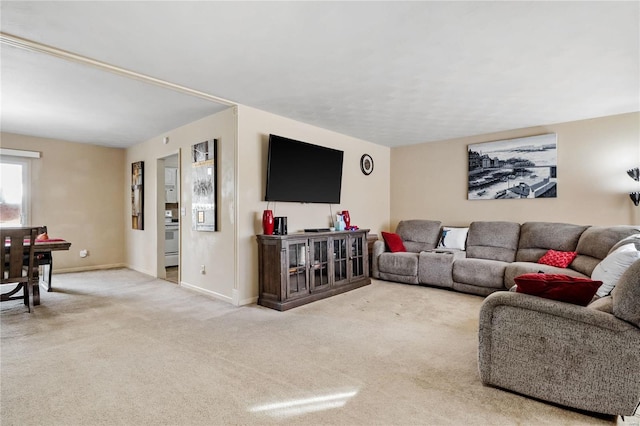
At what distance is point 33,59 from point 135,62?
815 millimetres

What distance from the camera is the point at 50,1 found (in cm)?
194

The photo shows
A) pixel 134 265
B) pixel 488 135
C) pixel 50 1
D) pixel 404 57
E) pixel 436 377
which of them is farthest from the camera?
pixel 134 265

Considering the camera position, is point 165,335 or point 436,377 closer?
point 436,377

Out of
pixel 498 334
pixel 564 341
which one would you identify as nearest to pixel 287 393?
pixel 498 334

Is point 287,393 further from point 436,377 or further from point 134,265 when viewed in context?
point 134,265

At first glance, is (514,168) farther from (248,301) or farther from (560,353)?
(248,301)

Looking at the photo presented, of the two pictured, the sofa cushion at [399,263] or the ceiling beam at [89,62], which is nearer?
the ceiling beam at [89,62]

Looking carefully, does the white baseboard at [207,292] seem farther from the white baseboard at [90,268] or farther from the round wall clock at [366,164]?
the round wall clock at [366,164]

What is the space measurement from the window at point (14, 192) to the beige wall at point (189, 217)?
4.86ft

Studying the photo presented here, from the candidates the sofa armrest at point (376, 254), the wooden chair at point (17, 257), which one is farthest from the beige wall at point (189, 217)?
the sofa armrest at point (376, 254)

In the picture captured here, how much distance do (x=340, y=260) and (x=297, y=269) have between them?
85 cm

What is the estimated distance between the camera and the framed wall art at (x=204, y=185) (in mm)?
4145

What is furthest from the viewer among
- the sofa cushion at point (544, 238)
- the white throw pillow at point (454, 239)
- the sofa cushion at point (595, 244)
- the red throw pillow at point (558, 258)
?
the white throw pillow at point (454, 239)

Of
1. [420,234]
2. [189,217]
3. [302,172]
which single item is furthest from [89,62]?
[420,234]
